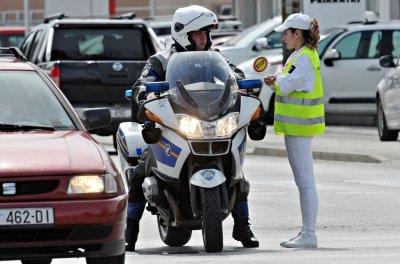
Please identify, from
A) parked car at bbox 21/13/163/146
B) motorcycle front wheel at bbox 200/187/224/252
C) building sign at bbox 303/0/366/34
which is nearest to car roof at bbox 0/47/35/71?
motorcycle front wheel at bbox 200/187/224/252

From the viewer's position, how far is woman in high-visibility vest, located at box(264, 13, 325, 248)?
11.9 m

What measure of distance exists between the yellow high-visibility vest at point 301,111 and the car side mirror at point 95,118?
1680 millimetres

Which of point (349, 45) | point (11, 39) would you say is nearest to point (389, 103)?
point (349, 45)

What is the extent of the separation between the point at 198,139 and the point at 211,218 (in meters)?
0.61

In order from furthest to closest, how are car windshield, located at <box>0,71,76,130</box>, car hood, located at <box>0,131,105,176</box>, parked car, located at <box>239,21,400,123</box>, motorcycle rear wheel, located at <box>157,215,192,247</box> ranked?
parked car, located at <box>239,21,400,123</box> → motorcycle rear wheel, located at <box>157,215,192,247</box> → car windshield, located at <box>0,71,76,130</box> → car hood, located at <box>0,131,105,176</box>

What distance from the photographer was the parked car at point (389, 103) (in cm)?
2277

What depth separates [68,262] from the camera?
36.0 ft

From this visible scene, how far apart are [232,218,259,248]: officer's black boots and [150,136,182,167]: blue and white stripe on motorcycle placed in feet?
2.78

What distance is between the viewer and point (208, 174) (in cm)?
1095

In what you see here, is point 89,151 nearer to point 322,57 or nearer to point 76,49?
point 76,49

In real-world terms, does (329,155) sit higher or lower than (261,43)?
lower

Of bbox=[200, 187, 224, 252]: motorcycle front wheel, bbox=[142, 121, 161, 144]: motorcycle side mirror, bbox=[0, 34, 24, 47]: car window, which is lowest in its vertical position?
bbox=[0, 34, 24, 47]: car window

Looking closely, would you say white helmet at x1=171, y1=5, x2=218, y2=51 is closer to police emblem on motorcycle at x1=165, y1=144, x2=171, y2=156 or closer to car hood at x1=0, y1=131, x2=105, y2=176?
police emblem on motorcycle at x1=165, y1=144, x2=171, y2=156

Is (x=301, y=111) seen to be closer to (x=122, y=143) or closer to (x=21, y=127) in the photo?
(x=122, y=143)
